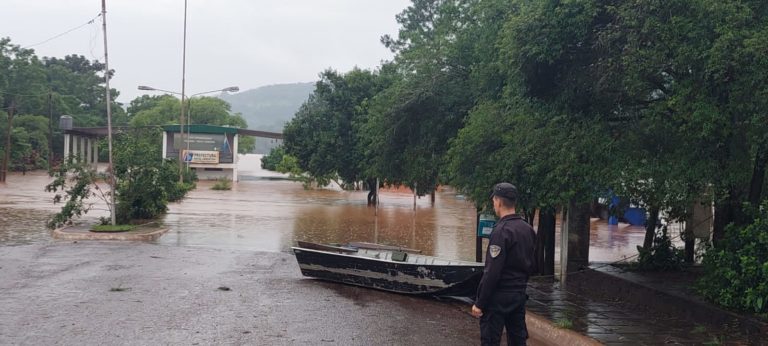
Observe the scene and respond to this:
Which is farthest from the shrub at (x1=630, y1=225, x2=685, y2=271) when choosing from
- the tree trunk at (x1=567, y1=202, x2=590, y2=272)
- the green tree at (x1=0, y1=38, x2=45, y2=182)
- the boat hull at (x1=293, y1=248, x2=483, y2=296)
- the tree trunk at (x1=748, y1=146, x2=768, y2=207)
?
the green tree at (x1=0, y1=38, x2=45, y2=182)

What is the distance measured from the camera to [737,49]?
7.18 m

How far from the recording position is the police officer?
5531 mm

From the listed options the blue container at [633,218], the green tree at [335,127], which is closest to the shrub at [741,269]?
the blue container at [633,218]

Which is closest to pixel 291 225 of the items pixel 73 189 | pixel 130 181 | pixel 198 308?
pixel 130 181

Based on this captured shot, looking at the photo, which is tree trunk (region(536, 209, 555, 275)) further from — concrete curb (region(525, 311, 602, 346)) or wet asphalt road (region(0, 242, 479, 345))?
concrete curb (region(525, 311, 602, 346))

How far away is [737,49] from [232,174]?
58.0 meters

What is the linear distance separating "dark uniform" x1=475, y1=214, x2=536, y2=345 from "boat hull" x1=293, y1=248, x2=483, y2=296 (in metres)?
4.01

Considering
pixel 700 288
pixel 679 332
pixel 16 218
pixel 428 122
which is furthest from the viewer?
pixel 16 218

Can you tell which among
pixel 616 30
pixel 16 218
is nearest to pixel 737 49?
pixel 616 30

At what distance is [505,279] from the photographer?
563 cm

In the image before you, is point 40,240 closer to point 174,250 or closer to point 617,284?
point 174,250

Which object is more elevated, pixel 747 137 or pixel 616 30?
pixel 616 30

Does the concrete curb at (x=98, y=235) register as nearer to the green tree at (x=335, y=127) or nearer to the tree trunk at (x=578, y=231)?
the tree trunk at (x=578, y=231)

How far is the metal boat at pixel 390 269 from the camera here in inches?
399
